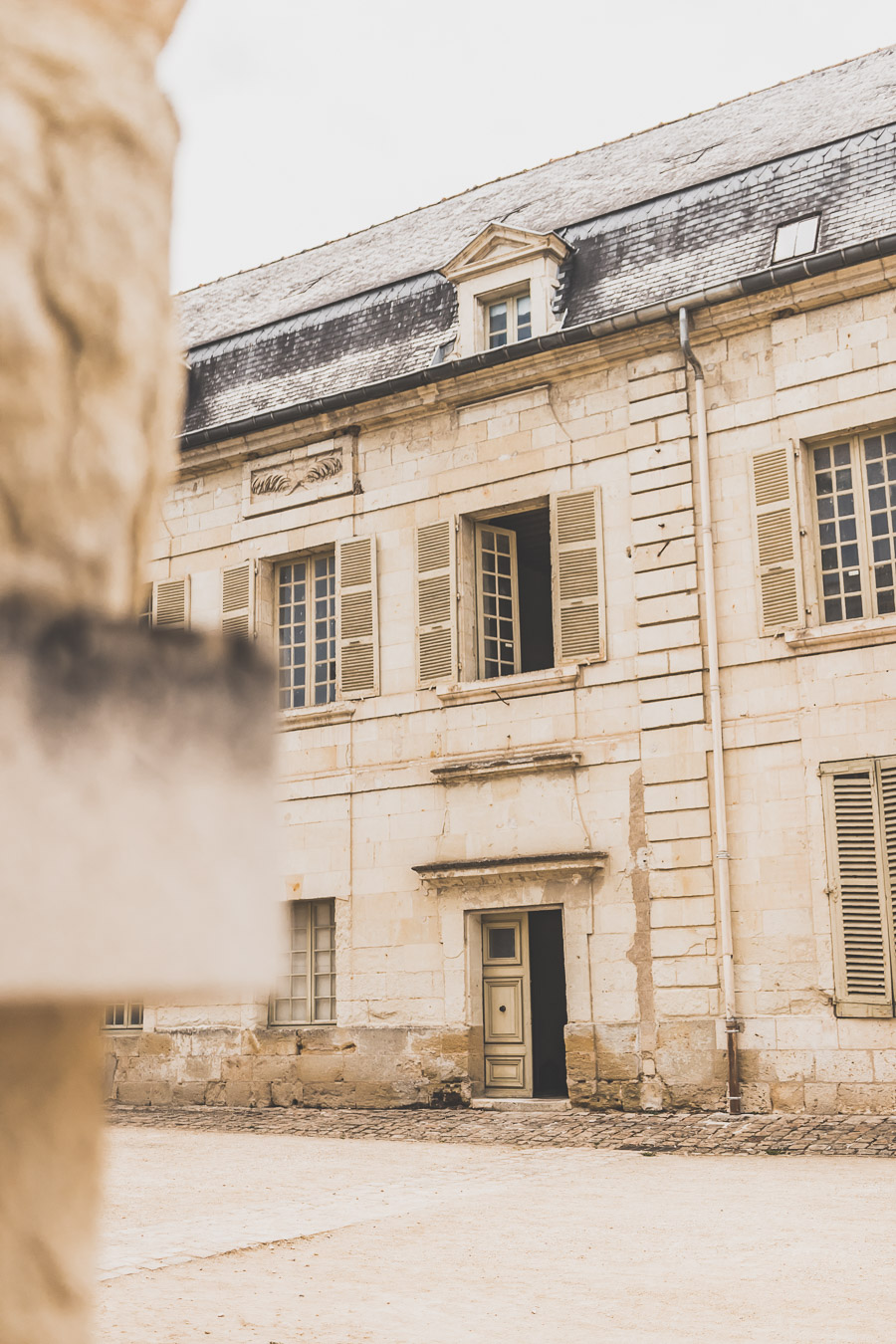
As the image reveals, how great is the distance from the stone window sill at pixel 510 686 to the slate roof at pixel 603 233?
142 inches

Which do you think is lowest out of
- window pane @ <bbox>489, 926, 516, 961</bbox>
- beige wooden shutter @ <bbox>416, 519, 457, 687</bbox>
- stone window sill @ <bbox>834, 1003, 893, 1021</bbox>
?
stone window sill @ <bbox>834, 1003, 893, 1021</bbox>

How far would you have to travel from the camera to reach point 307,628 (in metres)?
15.4

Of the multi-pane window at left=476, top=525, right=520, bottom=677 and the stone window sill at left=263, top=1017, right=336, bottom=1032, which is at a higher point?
the multi-pane window at left=476, top=525, right=520, bottom=677

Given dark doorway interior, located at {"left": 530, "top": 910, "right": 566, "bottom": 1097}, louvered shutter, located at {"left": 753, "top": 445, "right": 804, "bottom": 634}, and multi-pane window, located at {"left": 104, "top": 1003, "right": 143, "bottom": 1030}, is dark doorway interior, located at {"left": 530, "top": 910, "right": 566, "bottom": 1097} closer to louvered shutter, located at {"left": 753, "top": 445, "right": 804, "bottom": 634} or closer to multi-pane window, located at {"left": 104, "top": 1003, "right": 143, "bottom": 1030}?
multi-pane window, located at {"left": 104, "top": 1003, "right": 143, "bottom": 1030}

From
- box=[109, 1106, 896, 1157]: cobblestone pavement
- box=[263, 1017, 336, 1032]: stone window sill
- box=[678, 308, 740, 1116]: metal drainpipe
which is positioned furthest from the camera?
box=[263, 1017, 336, 1032]: stone window sill

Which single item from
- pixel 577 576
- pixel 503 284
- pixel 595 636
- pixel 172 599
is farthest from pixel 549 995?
pixel 503 284

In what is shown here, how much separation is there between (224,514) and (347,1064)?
20.9 ft

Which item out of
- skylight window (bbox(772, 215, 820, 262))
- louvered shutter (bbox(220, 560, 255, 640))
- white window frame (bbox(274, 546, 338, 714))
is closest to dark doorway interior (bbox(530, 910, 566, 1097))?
white window frame (bbox(274, 546, 338, 714))

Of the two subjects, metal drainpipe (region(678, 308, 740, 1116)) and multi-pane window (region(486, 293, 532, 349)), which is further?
multi-pane window (region(486, 293, 532, 349))

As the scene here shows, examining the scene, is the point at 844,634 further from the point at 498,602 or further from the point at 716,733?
the point at 498,602

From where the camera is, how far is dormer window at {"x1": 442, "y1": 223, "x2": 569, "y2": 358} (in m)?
14.3

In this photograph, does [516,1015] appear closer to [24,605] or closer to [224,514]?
[224,514]

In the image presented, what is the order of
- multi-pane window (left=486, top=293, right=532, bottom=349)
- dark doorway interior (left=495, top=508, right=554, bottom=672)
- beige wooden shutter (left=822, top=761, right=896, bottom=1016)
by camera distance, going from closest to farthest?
beige wooden shutter (left=822, top=761, right=896, bottom=1016) < multi-pane window (left=486, top=293, right=532, bottom=349) < dark doorway interior (left=495, top=508, right=554, bottom=672)

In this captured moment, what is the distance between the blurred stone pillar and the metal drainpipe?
11.3m
